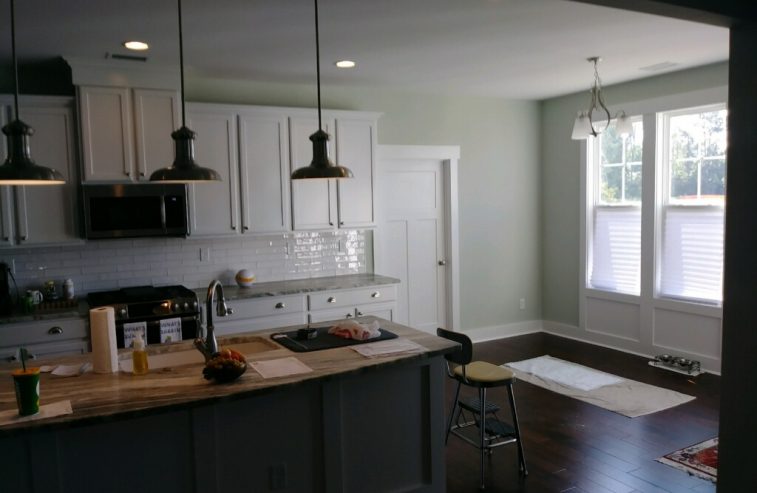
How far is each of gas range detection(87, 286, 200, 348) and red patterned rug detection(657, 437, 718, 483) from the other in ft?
10.6

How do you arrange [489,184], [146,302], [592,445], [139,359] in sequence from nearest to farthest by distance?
[139,359] → [592,445] → [146,302] → [489,184]

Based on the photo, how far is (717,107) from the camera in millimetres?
5199

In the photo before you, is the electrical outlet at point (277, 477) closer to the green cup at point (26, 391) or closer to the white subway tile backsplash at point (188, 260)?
the green cup at point (26, 391)

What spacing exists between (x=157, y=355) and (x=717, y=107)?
493cm

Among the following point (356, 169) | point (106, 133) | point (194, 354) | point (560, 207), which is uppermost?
point (106, 133)

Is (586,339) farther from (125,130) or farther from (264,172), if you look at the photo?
(125,130)

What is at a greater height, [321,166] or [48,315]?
[321,166]

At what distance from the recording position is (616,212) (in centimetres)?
619

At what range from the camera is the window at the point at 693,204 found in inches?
206

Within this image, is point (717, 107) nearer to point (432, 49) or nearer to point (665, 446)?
point (432, 49)

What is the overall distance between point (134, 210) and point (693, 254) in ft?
15.8

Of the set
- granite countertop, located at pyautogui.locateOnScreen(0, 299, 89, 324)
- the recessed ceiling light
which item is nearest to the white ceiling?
the recessed ceiling light

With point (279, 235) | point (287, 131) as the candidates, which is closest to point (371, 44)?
point (287, 131)

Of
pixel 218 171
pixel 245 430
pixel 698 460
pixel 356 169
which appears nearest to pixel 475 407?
pixel 698 460
